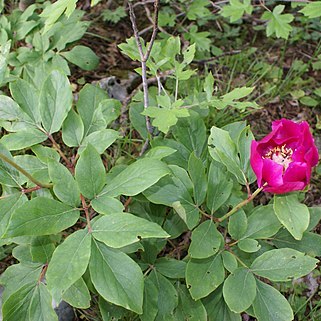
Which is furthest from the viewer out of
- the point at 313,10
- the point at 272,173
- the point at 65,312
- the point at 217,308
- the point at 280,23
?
the point at 280,23

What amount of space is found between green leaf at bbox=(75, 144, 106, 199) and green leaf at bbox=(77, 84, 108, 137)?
440mm

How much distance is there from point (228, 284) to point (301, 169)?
17.8 inches

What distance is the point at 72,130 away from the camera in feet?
5.87

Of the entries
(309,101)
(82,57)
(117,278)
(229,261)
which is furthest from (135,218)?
(309,101)

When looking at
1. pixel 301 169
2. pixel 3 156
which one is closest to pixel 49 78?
pixel 3 156

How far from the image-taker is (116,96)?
9.61ft

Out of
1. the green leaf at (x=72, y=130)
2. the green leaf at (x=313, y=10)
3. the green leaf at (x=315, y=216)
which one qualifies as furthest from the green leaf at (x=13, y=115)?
the green leaf at (x=313, y=10)

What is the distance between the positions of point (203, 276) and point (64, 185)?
21.6 inches

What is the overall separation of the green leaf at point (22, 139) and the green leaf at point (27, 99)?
7 cm

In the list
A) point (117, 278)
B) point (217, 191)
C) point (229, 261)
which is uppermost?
point (117, 278)

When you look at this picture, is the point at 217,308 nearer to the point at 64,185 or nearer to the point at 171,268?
the point at 171,268

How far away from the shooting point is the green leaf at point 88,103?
187 centimetres

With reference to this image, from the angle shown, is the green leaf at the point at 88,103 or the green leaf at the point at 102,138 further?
the green leaf at the point at 88,103

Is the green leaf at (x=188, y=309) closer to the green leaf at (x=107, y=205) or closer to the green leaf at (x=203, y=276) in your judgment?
the green leaf at (x=203, y=276)
